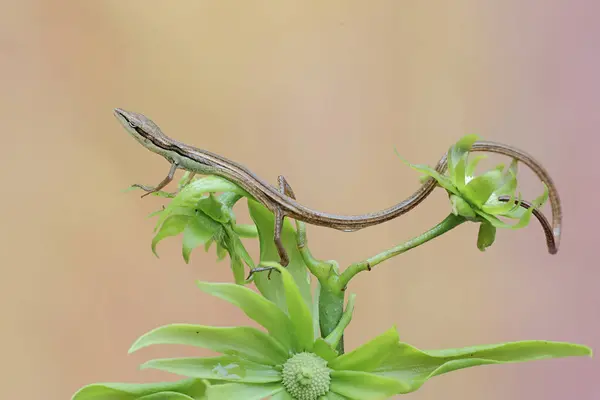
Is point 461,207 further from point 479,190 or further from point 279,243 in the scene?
point 279,243

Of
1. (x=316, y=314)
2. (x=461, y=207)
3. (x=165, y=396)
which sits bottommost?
(x=165, y=396)

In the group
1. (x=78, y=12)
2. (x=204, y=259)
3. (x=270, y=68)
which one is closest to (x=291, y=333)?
(x=204, y=259)

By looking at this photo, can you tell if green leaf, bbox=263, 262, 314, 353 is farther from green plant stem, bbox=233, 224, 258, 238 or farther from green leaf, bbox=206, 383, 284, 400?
green plant stem, bbox=233, 224, 258, 238

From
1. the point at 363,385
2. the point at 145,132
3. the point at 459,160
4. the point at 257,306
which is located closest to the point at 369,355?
the point at 363,385

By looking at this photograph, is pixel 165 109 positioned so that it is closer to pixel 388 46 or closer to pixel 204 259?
pixel 204 259

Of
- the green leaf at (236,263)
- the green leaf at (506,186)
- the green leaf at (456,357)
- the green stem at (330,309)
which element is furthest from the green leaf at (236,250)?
the green leaf at (506,186)
